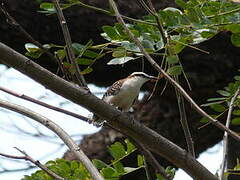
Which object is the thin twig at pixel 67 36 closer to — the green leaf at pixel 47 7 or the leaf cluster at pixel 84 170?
the green leaf at pixel 47 7

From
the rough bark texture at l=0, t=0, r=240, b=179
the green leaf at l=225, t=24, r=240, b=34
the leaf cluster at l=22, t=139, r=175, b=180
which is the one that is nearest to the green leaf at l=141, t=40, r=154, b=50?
the green leaf at l=225, t=24, r=240, b=34

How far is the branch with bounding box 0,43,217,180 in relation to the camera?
1213 mm

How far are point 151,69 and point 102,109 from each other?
6.35 ft

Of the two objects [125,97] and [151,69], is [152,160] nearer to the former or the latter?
[125,97]

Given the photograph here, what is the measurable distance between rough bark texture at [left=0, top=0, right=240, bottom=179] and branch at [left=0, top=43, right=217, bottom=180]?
5.83 ft

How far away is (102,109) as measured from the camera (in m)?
1.26

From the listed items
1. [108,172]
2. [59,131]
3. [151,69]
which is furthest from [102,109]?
[151,69]

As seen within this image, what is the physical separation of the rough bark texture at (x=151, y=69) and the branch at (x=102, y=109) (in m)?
1.78

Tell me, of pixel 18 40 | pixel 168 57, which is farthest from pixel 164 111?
pixel 168 57

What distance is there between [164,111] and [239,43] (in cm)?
165

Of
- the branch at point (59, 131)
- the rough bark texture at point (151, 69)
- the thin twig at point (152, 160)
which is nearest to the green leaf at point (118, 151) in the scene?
the thin twig at point (152, 160)

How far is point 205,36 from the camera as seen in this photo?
150 cm

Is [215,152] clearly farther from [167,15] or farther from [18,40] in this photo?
[167,15]

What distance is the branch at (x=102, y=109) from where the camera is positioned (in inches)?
47.8
